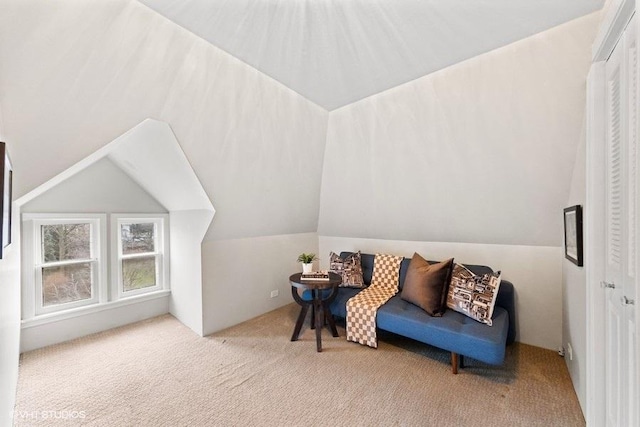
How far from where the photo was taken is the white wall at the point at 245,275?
3.20m

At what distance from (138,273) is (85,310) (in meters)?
0.65

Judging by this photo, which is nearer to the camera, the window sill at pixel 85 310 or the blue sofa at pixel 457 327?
the blue sofa at pixel 457 327

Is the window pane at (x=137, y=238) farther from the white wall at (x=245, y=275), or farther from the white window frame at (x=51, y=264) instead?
the white wall at (x=245, y=275)

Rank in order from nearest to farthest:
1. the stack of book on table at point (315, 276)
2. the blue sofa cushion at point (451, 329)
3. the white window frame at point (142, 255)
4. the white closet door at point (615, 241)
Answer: the white closet door at point (615, 241) < the blue sofa cushion at point (451, 329) < the stack of book on table at point (315, 276) < the white window frame at point (142, 255)

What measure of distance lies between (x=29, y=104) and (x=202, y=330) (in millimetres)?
2484

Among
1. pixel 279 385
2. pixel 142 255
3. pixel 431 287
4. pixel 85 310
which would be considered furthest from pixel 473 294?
pixel 85 310

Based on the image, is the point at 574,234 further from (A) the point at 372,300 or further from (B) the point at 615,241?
(A) the point at 372,300

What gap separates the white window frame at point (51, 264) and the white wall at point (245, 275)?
4.11 feet

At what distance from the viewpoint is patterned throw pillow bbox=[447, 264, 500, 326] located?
242 centimetres

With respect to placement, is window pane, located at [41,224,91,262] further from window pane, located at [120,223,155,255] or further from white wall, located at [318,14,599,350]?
white wall, located at [318,14,599,350]

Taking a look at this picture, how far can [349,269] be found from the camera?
357 cm

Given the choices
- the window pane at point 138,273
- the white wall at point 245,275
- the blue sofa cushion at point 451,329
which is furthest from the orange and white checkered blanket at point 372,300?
the window pane at point 138,273

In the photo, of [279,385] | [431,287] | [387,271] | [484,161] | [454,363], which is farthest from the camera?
[387,271]

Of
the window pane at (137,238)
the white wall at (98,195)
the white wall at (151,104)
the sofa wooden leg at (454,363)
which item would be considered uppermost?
the white wall at (151,104)
